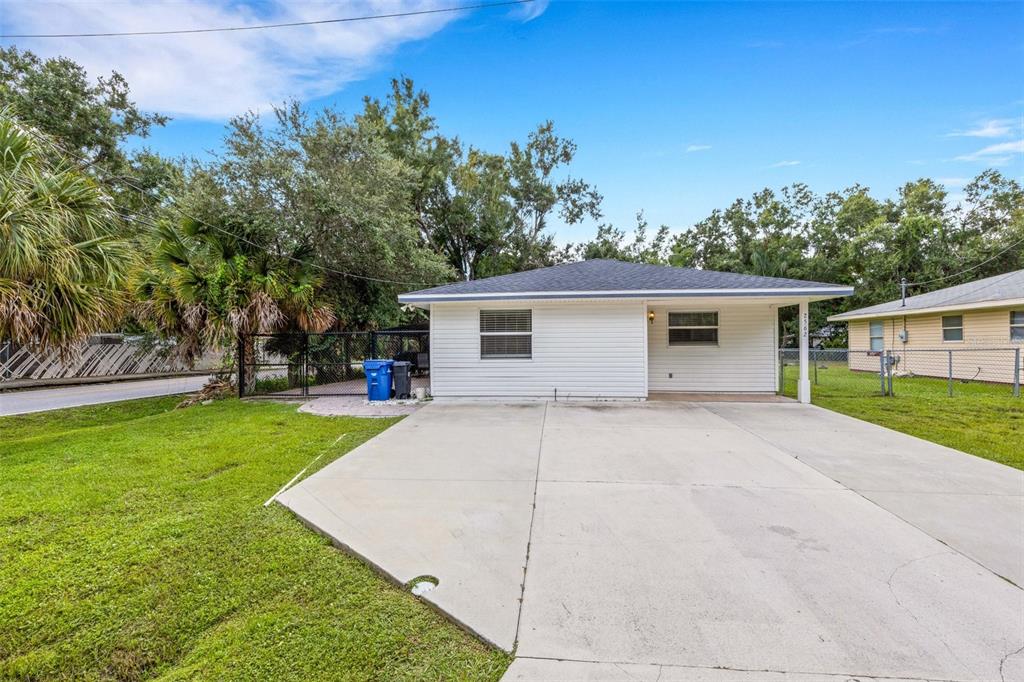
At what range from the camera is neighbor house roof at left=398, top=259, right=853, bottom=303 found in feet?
26.3

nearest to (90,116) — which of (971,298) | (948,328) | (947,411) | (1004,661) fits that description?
(1004,661)

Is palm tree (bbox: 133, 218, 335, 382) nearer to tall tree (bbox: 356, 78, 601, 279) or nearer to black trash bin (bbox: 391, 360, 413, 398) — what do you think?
black trash bin (bbox: 391, 360, 413, 398)

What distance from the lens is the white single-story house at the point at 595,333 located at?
28.3ft

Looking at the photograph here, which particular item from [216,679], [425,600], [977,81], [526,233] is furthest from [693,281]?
[526,233]

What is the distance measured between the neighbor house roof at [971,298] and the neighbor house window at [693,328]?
8.88 meters

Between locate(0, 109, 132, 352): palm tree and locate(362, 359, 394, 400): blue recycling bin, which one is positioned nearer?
locate(0, 109, 132, 352): palm tree

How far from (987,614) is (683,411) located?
5.58m

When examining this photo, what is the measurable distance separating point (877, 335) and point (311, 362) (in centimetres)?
2185

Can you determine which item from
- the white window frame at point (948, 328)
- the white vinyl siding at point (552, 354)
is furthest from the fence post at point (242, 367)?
the white window frame at point (948, 328)

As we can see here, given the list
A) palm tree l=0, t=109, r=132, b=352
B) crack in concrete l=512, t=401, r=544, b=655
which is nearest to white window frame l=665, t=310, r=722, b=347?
crack in concrete l=512, t=401, r=544, b=655

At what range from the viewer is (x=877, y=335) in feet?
55.2

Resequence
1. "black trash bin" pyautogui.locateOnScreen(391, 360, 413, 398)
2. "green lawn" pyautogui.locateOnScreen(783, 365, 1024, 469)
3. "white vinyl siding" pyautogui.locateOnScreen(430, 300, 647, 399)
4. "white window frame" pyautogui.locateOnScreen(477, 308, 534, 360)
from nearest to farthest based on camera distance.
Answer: "green lawn" pyautogui.locateOnScreen(783, 365, 1024, 469) < "white vinyl siding" pyautogui.locateOnScreen(430, 300, 647, 399) < "white window frame" pyautogui.locateOnScreen(477, 308, 534, 360) < "black trash bin" pyautogui.locateOnScreen(391, 360, 413, 398)

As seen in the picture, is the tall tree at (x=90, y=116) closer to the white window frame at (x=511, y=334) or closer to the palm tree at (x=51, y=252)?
the palm tree at (x=51, y=252)

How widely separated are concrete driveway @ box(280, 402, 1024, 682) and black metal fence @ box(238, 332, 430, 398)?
6408mm
